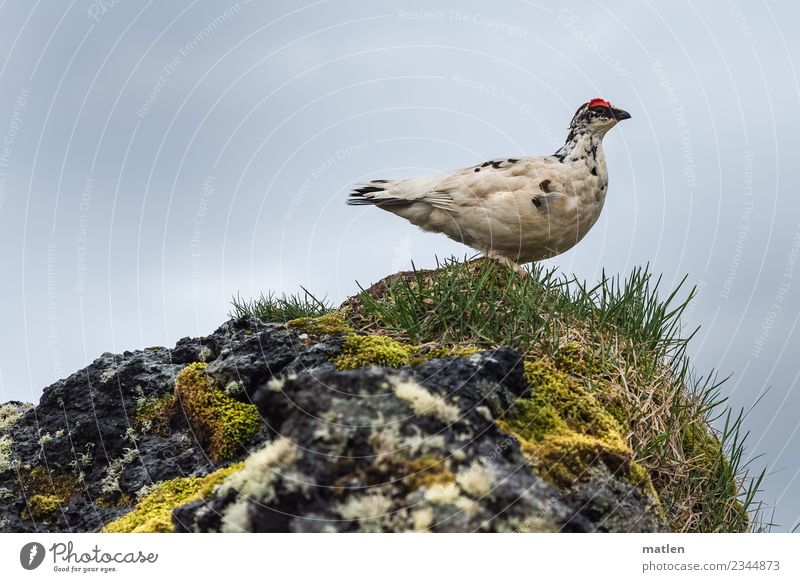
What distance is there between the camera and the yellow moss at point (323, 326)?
15.9 ft

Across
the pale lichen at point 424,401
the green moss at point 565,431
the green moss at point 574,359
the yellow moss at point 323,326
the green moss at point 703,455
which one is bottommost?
the green moss at point 703,455

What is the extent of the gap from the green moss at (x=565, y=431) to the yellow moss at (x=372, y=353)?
0.75m

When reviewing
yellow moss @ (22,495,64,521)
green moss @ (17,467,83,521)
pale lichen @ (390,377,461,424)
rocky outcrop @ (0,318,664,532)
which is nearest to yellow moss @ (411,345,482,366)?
rocky outcrop @ (0,318,664,532)

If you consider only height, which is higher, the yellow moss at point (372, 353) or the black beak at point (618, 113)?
the black beak at point (618, 113)

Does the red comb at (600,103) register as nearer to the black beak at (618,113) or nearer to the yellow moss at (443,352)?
the black beak at (618,113)

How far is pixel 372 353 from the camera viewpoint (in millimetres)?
4332

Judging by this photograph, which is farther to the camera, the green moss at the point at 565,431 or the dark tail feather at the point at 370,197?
the dark tail feather at the point at 370,197

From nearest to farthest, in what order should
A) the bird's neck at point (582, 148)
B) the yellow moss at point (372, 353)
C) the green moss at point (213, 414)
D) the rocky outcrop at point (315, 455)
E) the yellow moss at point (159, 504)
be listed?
the rocky outcrop at point (315, 455), the yellow moss at point (159, 504), the green moss at point (213, 414), the yellow moss at point (372, 353), the bird's neck at point (582, 148)

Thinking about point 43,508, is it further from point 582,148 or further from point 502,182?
point 582,148

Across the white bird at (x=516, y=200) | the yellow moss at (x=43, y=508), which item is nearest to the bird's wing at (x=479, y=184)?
the white bird at (x=516, y=200)

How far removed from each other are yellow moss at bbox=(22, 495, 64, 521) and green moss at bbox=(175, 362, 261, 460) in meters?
1.02
